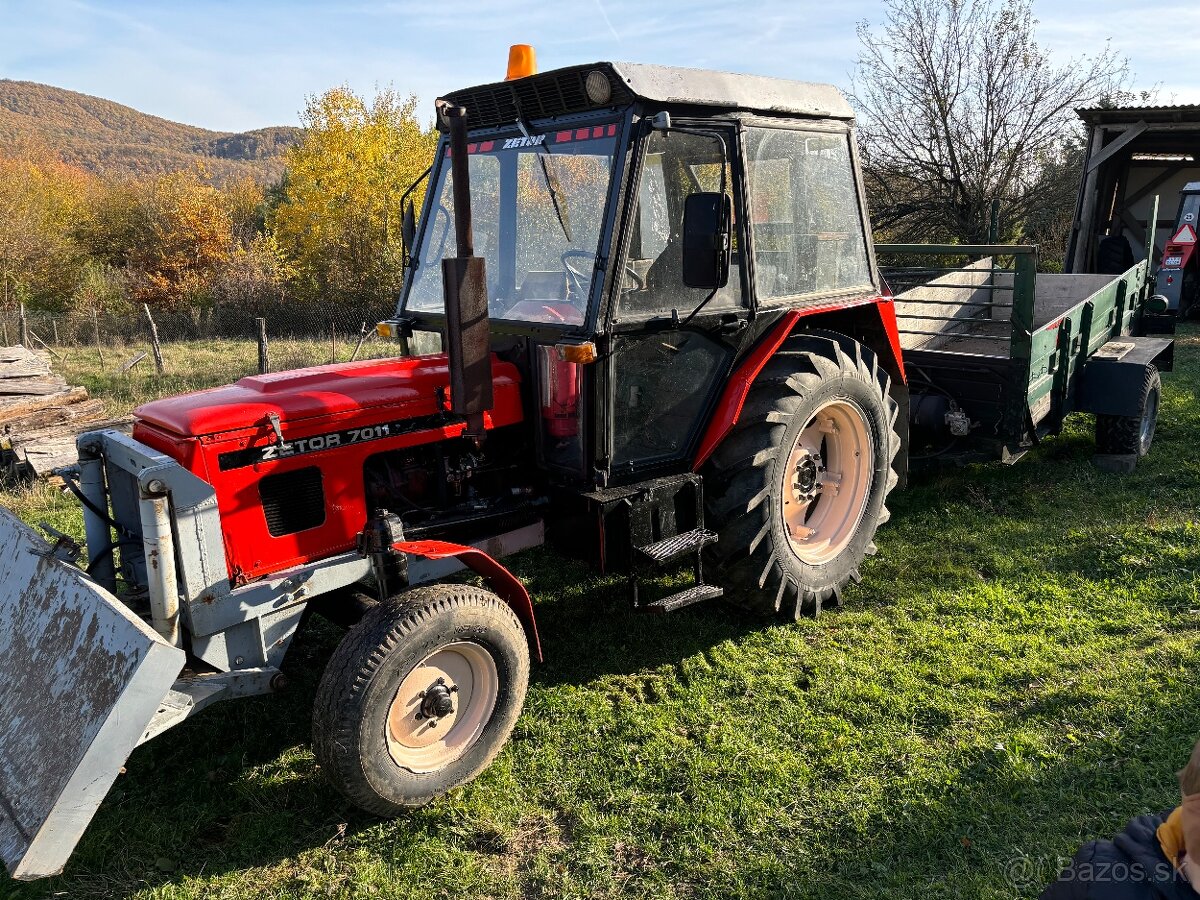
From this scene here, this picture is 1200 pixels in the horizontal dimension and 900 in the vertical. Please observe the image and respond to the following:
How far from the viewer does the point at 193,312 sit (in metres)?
21.0

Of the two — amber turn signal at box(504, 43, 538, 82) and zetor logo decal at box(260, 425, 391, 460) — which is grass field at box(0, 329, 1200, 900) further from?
amber turn signal at box(504, 43, 538, 82)

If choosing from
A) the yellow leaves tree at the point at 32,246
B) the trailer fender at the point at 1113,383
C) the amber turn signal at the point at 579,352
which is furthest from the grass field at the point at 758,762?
the yellow leaves tree at the point at 32,246

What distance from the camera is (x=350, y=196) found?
25.2 metres

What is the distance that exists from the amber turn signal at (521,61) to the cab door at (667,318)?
735 mm

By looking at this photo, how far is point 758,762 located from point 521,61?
9.82 feet

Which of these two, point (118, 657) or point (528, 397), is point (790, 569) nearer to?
point (528, 397)

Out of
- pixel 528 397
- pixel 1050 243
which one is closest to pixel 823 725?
pixel 528 397

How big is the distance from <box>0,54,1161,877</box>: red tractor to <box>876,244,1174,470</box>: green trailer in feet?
4.42

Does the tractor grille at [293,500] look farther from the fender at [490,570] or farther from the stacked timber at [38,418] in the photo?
the stacked timber at [38,418]

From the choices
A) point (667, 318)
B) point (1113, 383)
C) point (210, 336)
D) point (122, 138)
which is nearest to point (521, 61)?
point (667, 318)

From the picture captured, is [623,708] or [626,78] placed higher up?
[626,78]

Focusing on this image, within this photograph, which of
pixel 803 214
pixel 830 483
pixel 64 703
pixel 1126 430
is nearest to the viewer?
pixel 64 703

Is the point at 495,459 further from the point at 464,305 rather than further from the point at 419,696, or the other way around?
the point at 419,696

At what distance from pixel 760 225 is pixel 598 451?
1.26 meters
